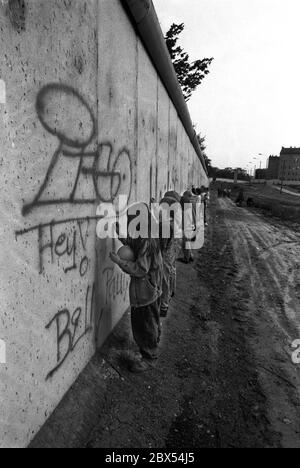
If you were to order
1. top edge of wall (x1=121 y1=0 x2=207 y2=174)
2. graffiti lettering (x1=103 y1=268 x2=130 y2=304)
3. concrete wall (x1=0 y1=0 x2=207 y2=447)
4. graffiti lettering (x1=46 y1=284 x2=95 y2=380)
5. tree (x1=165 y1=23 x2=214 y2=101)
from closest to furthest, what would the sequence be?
concrete wall (x1=0 y1=0 x2=207 y2=447)
graffiti lettering (x1=46 y1=284 x2=95 y2=380)
graffiti lettering (x1=103 y1=268 x2=130 y2=304)
top edge of wall (x1=121 y1=0 x2=207 y2=174)
tree (x1=165 y1=23 x2=214 y2=101)

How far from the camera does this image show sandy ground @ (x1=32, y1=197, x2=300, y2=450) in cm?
260

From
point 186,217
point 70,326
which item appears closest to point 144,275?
point 70,326

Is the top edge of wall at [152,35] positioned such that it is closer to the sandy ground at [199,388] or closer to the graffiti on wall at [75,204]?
the graffiti on wall at [75,204]

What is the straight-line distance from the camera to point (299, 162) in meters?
114

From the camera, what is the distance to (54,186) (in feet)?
7.65

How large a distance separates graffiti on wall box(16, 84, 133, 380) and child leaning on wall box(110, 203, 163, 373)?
328 millimetres

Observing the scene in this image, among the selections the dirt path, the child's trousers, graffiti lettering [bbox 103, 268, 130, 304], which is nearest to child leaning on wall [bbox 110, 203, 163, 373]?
the child's trousers

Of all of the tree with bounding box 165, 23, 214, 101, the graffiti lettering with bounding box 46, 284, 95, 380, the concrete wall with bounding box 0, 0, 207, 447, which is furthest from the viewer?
the tree with bounding box 165, 23, 214, 101

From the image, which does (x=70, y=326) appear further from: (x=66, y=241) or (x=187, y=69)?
(x=187, y=69)

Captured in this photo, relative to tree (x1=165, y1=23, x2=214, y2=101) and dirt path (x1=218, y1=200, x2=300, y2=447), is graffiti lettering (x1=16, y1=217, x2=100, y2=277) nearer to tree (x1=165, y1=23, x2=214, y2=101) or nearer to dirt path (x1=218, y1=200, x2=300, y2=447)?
dirt path (x1=218, y1=200, x2=300, y2=447)

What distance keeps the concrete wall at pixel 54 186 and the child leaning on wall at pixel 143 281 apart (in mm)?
331

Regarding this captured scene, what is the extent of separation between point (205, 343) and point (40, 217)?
2.77 m

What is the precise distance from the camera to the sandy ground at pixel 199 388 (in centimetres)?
260

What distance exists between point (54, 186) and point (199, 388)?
222 centimetres
